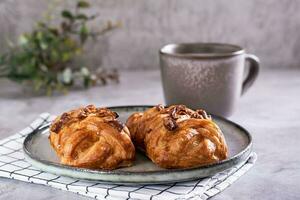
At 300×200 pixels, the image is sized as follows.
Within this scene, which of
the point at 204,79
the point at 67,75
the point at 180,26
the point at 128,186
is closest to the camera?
the point at 128,186

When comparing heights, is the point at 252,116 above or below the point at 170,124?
below

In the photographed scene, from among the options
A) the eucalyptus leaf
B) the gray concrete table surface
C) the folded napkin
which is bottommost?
the gray concrete table surface

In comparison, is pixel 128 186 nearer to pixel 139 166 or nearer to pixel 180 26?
pixel 139 166

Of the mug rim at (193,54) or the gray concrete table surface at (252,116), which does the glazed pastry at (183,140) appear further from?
the mug rim at (193,54)

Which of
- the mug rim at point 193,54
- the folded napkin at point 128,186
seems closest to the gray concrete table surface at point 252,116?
the folded napkin at point 128,186

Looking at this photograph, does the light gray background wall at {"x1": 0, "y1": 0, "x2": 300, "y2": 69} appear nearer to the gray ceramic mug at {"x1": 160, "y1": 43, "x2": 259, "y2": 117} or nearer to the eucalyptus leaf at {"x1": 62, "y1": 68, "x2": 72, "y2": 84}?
the eucalyptus leaf at {"x1": 62, "y1": 68, "x2": 72, "y2": 84}

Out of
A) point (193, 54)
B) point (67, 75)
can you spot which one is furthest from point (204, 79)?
point (67, 75)

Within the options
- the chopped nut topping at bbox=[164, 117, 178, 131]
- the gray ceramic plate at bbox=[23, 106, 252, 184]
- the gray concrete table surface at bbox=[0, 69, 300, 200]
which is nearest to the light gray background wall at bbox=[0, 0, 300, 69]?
the gray concrete table surface at bbox=[0, 69, 300, 200]
